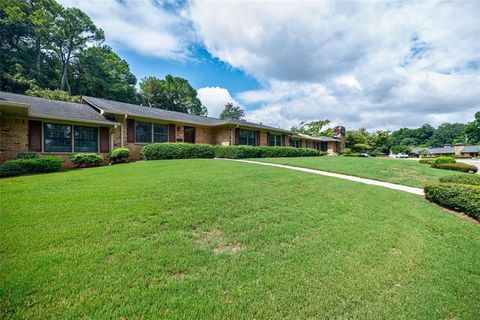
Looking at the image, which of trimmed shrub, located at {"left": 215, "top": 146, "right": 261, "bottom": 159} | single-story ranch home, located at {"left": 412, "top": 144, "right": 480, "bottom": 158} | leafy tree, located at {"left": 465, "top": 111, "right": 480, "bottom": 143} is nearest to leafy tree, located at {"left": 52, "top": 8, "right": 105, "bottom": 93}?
trimmed shrub, located at {"left": 215, "top": 146, "right": 261, "bottom": 159}

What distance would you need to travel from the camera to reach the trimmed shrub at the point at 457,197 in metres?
6.46

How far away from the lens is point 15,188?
643 cm

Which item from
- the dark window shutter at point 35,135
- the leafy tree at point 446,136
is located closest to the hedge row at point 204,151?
the dark window shutter at point 35,135

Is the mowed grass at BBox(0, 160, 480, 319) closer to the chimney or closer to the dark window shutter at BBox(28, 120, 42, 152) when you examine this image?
the dark window shutter at BBox(28, 120, 42, 152)

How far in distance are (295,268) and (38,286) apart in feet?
10.4

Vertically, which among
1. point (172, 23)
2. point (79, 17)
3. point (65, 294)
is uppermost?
point (79, 17)

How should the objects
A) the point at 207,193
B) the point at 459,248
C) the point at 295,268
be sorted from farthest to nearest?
1. the point at 207,193
2. the point at 459,248
3. the point at 295,268

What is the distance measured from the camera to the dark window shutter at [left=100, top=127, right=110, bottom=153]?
14.1 meters

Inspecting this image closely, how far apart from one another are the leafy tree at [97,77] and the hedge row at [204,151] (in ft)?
80.0

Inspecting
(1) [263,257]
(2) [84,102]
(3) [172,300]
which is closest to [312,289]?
(1) [263,257]

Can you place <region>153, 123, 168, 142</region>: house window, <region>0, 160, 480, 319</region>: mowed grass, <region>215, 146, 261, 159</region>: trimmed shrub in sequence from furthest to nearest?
<region>215, 146, 261, 159</region>: trimmed shrub, <region>153, 123, 168, 142</region>: house window, <region>0, 160, 480, 319</region>: mowed grass

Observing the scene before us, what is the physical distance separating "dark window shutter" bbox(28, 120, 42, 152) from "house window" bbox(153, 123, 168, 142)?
627 centimetres

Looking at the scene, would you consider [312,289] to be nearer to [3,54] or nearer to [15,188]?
[15,188]

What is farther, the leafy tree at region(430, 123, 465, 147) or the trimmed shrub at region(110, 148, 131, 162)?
the leafy tree at region(430, 123, 465, 147)
